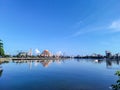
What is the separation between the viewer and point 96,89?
23312mm

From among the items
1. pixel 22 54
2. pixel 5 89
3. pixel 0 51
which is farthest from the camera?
pixel 22 54

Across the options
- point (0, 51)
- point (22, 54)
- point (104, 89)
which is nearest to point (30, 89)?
point (104, 89)

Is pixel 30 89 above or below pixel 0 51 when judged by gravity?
below

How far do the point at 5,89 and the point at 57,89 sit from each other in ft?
21.8

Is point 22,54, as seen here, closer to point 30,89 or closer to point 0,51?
point 0,51

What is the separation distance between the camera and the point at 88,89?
2317 cm

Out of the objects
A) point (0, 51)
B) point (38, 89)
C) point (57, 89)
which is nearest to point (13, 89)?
point (38, 89)

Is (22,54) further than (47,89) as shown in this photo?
Yes

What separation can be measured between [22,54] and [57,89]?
576 ft

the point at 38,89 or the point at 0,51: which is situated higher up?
the point at 0,51

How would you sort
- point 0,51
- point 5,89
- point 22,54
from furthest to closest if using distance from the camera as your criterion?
1. point 22,54
2. point 0,51
3. point 5,89

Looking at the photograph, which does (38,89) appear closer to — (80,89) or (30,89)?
(30,89)

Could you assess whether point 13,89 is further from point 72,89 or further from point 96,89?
point 96,89

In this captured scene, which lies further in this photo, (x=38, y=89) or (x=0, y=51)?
(x=0, y=51)
